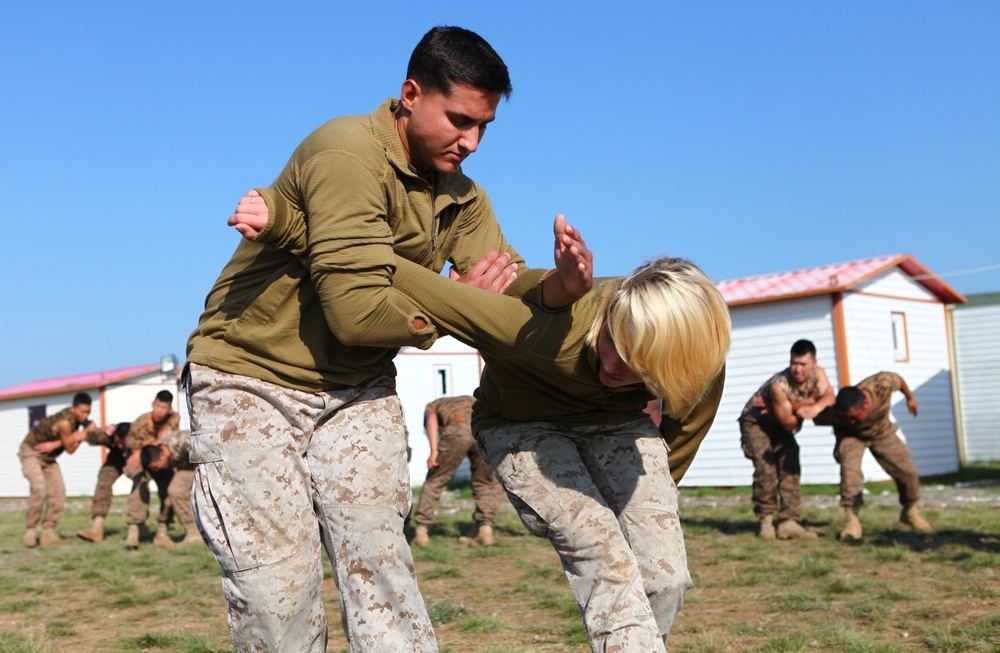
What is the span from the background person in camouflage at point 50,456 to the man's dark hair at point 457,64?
476 inches

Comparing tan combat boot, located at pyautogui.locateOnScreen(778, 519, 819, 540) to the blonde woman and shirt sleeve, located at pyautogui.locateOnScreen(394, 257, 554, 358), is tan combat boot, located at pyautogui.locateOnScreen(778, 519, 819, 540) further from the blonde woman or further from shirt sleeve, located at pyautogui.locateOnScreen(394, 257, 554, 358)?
shirt sleeve, located at pyautogui.locateOnScreen(394, 257, 554, 358)

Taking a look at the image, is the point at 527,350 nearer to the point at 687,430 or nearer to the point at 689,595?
the point at 687,430

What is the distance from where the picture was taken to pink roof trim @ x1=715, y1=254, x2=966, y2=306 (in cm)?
1947

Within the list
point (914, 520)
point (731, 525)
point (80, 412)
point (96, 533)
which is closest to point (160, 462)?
point (96, 533)

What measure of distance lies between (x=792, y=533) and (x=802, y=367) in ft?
6.01

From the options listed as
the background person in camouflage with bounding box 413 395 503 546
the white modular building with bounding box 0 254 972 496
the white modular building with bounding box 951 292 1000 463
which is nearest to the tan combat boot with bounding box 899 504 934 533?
the background person in camouflage with bounding box 413 395 503 546

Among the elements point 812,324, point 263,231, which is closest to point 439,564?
point 263,231

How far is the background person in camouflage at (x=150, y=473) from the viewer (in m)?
12.8

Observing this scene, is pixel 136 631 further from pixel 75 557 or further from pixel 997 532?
pixel 997 532

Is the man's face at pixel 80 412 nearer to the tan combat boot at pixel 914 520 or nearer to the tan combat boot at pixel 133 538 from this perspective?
the tan combat boot at pixel 133 538

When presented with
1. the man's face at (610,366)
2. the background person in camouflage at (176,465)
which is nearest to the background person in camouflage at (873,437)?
the background person in camouflage at (176,465)

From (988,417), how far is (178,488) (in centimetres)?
1750

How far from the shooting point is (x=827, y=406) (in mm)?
11094

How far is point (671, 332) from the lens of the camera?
309 cm
